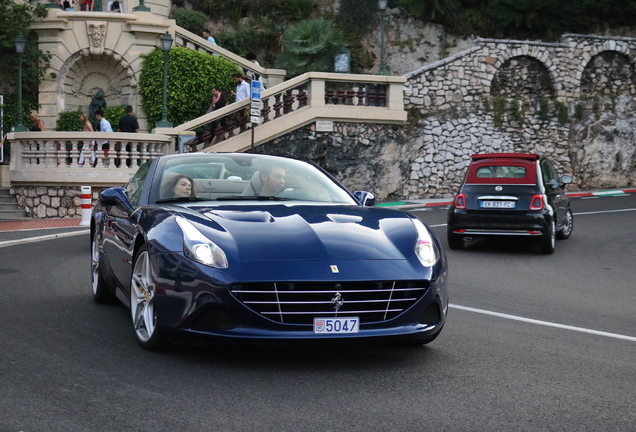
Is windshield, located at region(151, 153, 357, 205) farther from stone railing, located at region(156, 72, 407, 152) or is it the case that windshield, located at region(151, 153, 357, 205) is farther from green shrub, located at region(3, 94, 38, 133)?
green shrub, located at region(3, 94, 38, 133)

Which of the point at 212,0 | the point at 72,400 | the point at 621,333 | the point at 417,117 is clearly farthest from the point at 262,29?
the point at 72,400

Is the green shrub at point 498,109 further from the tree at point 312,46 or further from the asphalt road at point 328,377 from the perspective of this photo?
the asphalt road at point 328,377

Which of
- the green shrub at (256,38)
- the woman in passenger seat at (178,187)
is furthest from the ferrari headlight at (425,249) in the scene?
the green shrub at (256,38)

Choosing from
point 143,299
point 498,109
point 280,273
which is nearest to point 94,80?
point 498,109

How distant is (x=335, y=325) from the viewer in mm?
5508

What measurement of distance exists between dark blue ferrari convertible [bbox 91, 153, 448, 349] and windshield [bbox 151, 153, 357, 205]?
208 mm

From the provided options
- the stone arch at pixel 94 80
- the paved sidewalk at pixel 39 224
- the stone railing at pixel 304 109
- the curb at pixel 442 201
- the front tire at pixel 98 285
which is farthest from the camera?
the stone arch at pixel 94 80

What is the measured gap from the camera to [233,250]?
560cm

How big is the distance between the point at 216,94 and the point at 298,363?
20.2m

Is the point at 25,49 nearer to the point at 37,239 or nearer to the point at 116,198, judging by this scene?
the point at 37,239

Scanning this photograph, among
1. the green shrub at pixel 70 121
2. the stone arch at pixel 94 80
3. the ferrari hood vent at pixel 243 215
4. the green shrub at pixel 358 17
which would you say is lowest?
the ferrari hood vent at pixel 243 215

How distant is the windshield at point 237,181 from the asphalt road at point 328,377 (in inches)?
46.5

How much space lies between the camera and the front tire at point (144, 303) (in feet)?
19.6

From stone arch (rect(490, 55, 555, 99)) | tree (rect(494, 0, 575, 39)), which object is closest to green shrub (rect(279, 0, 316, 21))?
tree (rect(494, 0, 575, 39))
